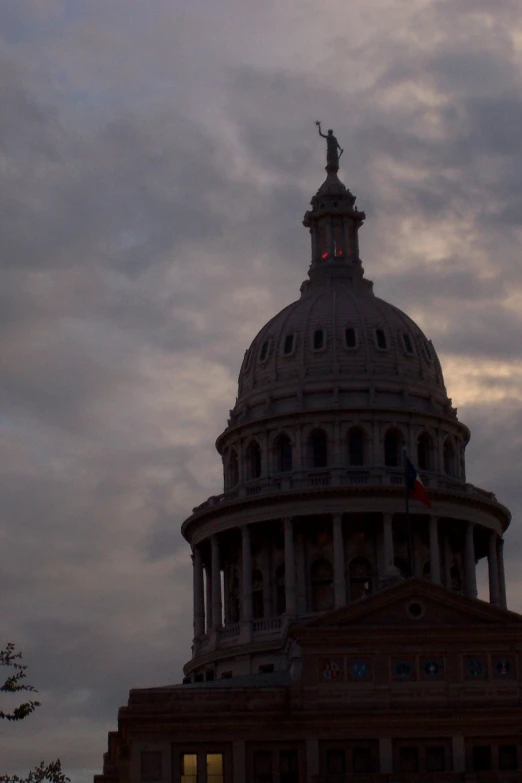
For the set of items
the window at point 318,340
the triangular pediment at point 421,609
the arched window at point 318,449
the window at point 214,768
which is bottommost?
the window at point 214,768

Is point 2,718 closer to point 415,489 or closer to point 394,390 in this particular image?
point 415,489

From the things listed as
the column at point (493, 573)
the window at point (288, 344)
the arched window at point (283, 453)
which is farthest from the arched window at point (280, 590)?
the window at point (288, 344)

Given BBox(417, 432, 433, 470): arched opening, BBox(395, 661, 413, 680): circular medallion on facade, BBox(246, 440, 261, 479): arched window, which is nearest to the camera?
BBox(395, 661, 413, 680): circular medallion on facade

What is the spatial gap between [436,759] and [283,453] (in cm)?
4334

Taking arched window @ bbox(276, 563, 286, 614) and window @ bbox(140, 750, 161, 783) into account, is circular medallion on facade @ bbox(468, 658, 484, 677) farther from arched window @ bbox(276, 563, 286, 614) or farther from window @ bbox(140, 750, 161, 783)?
arched window @ bbox(276, 563, 286, 614)

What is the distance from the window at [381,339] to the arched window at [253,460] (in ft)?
36.7

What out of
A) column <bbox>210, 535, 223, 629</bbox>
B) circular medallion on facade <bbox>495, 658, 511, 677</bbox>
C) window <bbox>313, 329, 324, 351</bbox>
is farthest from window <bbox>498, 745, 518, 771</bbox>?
window <bbox>313, 329, 324, 351</bbox>

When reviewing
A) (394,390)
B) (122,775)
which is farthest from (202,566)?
(122,775)

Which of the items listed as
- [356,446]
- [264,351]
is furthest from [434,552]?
[264,351]

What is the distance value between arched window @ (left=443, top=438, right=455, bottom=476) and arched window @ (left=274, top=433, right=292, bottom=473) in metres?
11.3

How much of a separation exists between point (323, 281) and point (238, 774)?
56.9 m

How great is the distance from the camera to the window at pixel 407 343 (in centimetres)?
13443

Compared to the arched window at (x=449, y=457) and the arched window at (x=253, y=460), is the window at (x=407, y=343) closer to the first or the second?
the arched window at (x=449, y=457)

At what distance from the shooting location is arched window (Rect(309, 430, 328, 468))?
424ft
